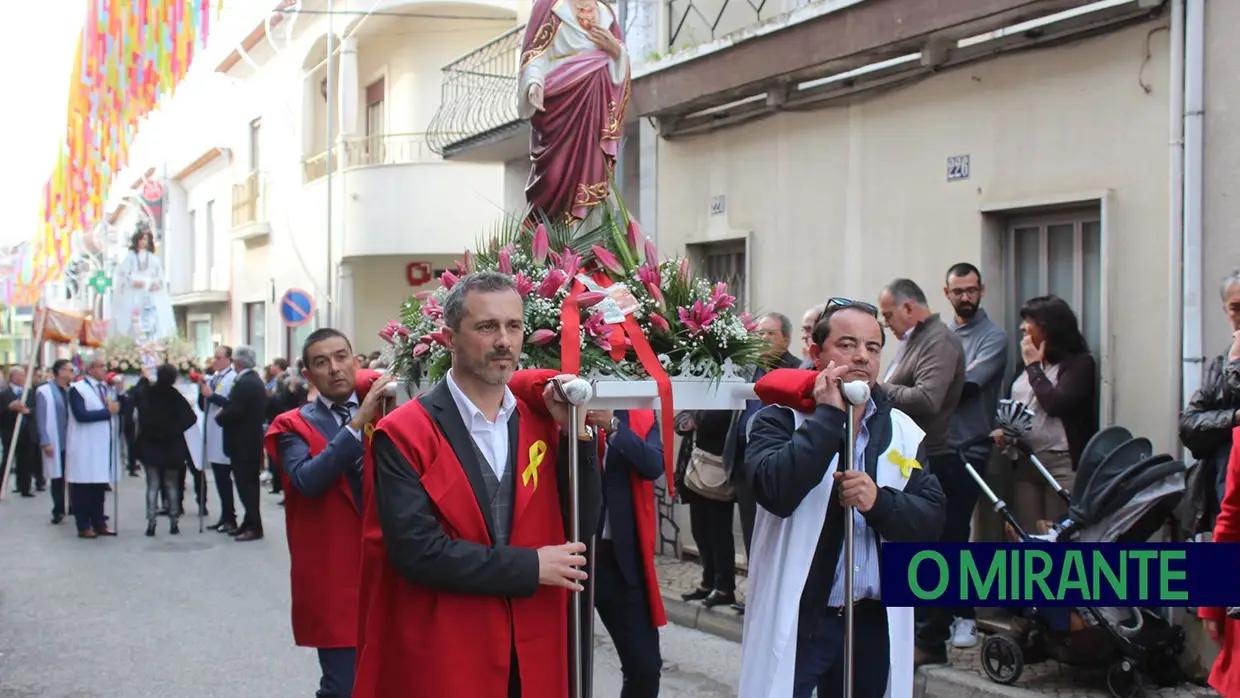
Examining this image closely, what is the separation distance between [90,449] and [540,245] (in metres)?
11.0

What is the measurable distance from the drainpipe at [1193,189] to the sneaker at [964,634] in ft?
5.81

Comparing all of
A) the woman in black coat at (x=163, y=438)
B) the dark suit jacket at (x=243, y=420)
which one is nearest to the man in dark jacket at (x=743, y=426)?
the dark suit jacket at (x=243, y=420)

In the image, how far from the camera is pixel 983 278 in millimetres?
8859

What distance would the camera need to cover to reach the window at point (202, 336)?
35531 mm

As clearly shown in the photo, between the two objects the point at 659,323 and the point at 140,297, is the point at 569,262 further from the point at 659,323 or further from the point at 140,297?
the point at 140,297

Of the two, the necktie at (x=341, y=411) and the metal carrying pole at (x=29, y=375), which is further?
the metal carrying pole at (x=29, y=375)

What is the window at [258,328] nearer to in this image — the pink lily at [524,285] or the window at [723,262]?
the window at [723,262]

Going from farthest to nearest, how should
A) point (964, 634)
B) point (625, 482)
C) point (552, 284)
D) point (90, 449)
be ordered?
point (90, 449) → point (964, 634) → point (625, 482) → point (552, 284)

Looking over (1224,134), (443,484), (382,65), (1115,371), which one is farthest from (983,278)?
(382,65)

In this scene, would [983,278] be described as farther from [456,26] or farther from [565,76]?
[456,26]

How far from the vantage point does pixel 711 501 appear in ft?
29.2

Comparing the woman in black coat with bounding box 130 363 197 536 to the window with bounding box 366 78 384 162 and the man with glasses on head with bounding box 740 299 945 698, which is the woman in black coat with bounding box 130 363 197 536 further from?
the man with glasses on head with bounding box 740 299 945 698

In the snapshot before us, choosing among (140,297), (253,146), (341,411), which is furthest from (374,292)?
(341,411)

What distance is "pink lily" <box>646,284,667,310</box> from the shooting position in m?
4.43
